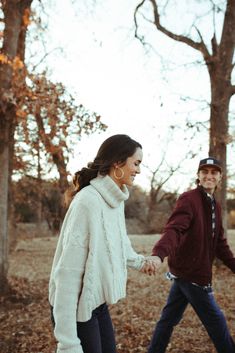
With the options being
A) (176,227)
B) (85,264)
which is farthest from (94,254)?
(176,227)

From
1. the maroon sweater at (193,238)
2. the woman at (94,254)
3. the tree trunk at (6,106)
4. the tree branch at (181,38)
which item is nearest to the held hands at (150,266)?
the woman at (94,254)

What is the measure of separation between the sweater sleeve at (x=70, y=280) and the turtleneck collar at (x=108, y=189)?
19 centimetres

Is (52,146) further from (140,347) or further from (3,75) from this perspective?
(140,347)

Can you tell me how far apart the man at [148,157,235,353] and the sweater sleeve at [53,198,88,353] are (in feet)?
4.16

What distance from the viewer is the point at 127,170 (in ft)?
8.66

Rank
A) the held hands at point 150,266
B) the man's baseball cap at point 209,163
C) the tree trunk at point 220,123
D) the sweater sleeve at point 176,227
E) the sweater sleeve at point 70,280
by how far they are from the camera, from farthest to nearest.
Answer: the tree trunk at point 220,123 < the man's baseball cap at point 209,163 < the sweater sleeve at point 176,227 < the held hands at point 150,266 < the sweater sleeve at point 70,280

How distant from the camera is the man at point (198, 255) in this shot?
12.0 ft

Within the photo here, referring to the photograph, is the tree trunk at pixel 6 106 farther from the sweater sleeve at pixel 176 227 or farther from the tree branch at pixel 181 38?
the tree branch at pixel 181 38

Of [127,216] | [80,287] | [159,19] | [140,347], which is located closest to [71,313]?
[80,287]

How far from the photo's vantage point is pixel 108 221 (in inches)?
97.6

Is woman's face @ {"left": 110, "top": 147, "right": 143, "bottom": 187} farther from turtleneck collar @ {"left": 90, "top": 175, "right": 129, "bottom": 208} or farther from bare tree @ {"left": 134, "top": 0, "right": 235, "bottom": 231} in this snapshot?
bare tree @ {"left": 134, "top": 0, "right": 235, "bottom": 231}

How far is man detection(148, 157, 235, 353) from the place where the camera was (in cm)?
367

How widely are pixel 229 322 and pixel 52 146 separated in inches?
189

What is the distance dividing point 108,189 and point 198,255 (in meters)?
1.52
